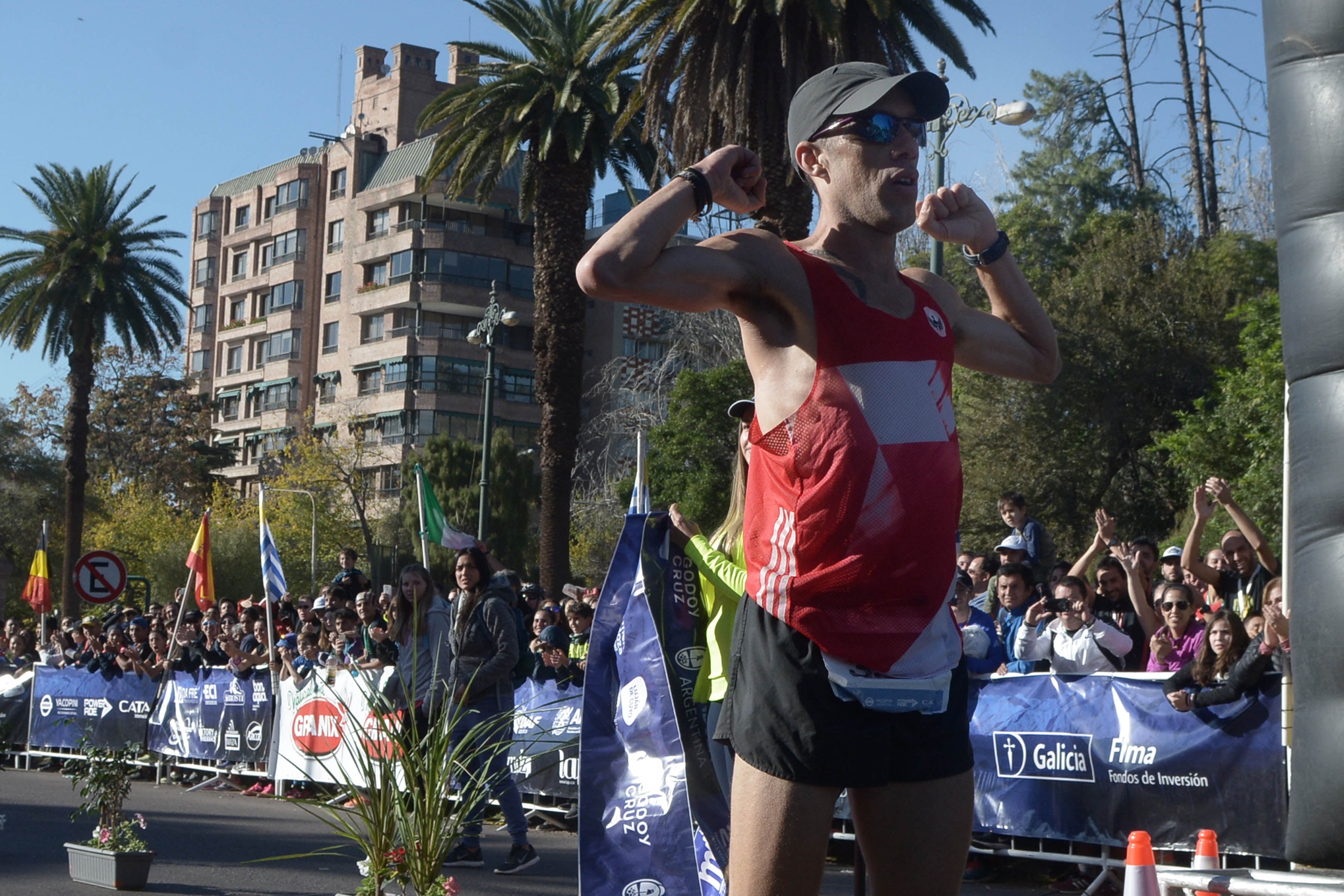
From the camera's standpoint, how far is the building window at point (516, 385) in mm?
70875

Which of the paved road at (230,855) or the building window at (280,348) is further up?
the building window at (280,348)

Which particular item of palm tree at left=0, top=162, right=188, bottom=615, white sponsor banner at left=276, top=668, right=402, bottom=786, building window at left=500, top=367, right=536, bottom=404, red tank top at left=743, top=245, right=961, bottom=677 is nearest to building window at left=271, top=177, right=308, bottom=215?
building window at left=500, top=367, right=536, bottom=404

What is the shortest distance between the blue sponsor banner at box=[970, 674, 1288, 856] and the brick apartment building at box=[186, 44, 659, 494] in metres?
52.2

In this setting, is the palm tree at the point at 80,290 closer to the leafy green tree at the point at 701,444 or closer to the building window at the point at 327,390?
the leafy green tree at the point at 701,444

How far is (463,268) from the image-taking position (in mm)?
69562

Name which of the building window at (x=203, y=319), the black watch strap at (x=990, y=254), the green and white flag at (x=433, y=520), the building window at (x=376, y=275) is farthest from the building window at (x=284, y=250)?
the black watch strap at (x=990, y=254)

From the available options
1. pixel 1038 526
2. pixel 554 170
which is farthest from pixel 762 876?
pixel 554 170

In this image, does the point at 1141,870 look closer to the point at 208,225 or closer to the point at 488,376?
the point at 488,376

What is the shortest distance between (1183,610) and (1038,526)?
338cm

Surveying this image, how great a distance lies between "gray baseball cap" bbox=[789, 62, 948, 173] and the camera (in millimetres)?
2736

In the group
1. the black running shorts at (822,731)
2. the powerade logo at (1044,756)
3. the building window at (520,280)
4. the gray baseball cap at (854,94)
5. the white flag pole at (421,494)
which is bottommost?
the powerade logo at (1044,756)

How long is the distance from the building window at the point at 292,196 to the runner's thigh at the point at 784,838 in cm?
7751

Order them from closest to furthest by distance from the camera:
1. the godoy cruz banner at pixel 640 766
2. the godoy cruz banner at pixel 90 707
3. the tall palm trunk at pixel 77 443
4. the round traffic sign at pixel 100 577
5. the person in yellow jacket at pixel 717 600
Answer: the godoy cruz banner at pixel 640 766 → the person in yellow jacket at pixel 717 600 → the godoy cruz banner at pixel 90 707 → the round traffic sign at pixel 100 577 → the tall palm trunk at pixel 77 443

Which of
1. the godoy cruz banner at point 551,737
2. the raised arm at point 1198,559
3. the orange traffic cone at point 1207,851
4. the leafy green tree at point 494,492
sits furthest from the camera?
the leafy green tree at point 494,492
